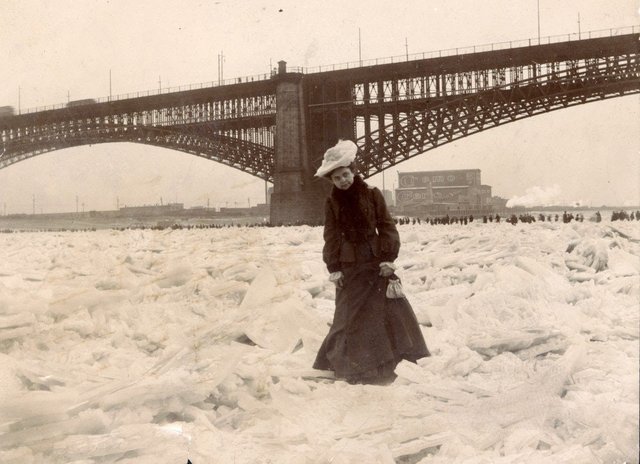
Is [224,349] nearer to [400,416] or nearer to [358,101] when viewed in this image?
[400,416]

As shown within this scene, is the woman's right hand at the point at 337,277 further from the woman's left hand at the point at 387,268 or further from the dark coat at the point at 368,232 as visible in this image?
the woman's left hand at the point at 387,268

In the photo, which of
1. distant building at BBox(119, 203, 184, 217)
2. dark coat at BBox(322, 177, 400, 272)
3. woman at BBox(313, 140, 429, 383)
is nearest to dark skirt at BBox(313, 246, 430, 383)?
woman at BBox(313, 140, 429, 383)

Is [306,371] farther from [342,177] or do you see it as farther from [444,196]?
[444,196]

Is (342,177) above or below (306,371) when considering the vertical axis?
above

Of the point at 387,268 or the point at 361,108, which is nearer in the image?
the point at 387,268

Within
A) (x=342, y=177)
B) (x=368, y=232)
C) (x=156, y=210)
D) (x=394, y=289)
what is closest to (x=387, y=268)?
(x=394, y=289)

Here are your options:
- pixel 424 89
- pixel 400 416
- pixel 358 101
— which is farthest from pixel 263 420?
pixel 424 89

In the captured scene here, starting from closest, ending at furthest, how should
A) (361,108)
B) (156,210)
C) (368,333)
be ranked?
(368,333) → (361,108) → (156,210)
